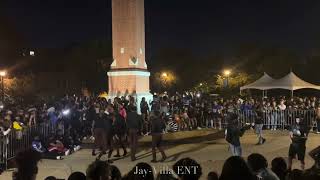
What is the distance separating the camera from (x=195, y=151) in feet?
55.1

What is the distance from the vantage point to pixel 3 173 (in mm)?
13195

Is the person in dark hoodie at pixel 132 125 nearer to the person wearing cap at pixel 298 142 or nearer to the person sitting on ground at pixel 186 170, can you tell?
the person wearing cap at pixel 298 142

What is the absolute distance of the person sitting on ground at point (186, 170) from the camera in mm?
5633

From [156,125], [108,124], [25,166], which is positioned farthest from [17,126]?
[25,166]

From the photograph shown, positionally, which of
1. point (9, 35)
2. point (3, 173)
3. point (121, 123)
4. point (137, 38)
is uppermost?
point (9, 35)

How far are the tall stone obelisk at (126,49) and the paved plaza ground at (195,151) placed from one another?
788cm

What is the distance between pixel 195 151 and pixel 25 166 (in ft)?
36.2

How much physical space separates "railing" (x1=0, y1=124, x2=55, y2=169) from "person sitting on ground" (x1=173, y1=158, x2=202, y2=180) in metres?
7.86

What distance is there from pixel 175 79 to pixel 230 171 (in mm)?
67865

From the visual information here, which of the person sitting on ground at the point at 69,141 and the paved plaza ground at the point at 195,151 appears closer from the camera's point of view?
the paved plaza ground at the point at 195,151

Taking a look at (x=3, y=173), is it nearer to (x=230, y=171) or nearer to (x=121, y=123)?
(x=121, y=123)

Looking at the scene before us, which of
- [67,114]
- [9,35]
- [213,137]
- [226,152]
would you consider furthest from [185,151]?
[9,35]

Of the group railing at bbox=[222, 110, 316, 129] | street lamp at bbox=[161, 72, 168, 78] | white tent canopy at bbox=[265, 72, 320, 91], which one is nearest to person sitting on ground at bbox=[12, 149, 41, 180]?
railing at bbox=[222, 110, 316, 129]

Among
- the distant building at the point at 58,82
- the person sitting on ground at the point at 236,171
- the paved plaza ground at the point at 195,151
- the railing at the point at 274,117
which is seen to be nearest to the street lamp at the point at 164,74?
the distant building at the point at 58,82
